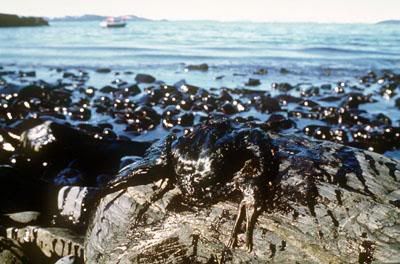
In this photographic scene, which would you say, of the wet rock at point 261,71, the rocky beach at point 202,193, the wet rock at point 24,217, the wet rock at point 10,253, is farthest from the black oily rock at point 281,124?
the wet rock at point 261,71

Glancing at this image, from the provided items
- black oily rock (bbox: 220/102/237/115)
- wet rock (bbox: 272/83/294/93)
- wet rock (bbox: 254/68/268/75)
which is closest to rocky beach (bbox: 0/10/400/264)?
black oily rock (bbox: 220/102/237/115)

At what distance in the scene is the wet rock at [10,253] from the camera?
3670mm

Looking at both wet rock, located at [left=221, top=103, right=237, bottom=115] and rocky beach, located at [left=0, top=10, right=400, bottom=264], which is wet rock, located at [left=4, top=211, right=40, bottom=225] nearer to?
rocky beach, located at [left=0, top=10, right=400, bottom=264]

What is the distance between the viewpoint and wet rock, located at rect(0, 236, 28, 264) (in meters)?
3.67

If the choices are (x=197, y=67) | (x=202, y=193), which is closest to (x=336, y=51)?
(x=197, y=67)

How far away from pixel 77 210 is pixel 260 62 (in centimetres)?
1772

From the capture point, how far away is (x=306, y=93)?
497 inches

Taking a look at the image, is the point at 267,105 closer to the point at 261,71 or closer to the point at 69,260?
the point at 69,260

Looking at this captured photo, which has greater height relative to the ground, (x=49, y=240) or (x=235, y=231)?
(x=235, y=231)

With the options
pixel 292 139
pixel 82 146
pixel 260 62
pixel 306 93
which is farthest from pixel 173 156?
pixel 260 62

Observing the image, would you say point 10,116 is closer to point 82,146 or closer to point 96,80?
point 82,146

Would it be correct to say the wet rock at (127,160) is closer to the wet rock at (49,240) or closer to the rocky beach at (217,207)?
the rocky beach at (217,207)

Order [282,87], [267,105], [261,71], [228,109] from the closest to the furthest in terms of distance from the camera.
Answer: [228,109] → [267,105] → [282,87] → [261,71]

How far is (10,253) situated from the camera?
12.1ft
